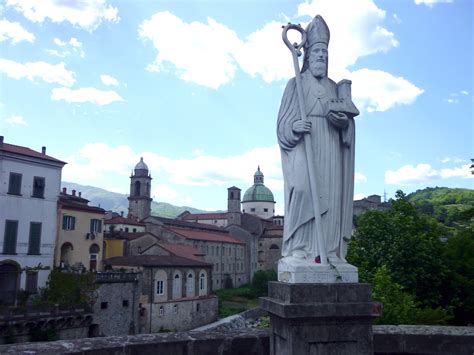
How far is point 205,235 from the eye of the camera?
221 feet

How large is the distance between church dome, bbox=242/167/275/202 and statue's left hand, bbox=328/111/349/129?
3705 inches

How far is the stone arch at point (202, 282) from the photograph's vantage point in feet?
151

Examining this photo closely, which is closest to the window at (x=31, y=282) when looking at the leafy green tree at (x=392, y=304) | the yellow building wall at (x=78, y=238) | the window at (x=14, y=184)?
the yellow building wall at (x=78, y=238)

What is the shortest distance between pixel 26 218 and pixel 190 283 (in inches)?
745

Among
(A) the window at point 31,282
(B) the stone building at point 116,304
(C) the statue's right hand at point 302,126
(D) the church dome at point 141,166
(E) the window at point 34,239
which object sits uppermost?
(D) the church dome at point 141,166

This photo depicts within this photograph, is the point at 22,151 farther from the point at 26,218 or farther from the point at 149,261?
the point at 149,261

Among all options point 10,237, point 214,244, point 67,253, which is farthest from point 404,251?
point 214,244

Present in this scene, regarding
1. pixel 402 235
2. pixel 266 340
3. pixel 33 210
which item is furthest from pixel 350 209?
pixel 33 210

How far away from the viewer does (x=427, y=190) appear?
158125 mm

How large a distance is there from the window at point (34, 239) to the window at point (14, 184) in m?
2.59

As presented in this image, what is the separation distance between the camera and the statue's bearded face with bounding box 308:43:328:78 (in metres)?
5.68

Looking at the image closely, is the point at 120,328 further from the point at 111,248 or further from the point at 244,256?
the point at 244,256

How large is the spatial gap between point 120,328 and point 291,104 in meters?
32.5

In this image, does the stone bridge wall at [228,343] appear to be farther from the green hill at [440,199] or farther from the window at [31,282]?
the green hill at [440,199]
